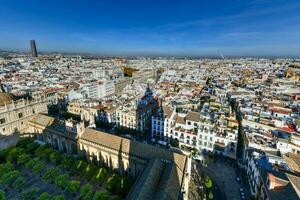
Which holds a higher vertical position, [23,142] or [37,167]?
[23,142]

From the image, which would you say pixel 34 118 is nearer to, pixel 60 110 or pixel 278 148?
pixel 60 110

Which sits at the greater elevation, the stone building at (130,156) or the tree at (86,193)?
the stone building at (130,156)

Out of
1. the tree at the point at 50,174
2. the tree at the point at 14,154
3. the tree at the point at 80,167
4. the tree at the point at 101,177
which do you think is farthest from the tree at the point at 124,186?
the tree at the point at 14,154

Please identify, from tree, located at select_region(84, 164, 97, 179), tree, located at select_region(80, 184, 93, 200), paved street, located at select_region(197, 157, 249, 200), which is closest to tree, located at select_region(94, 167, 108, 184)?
tree, located at select_region(84, 164, 97, 179)

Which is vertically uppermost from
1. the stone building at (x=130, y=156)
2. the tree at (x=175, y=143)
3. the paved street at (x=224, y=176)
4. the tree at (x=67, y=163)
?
the stone building at (x=130, y=156)

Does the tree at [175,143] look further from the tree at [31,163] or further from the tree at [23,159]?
the tree at [23,159]

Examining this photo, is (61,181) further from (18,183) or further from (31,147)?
(31,147)

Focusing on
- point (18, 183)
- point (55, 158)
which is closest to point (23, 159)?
point (55, 158)

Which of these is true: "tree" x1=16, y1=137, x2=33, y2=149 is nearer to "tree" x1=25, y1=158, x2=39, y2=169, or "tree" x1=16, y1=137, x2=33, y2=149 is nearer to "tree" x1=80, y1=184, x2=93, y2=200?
"tree" x1=25, y1=158, x2=39, y2=169
